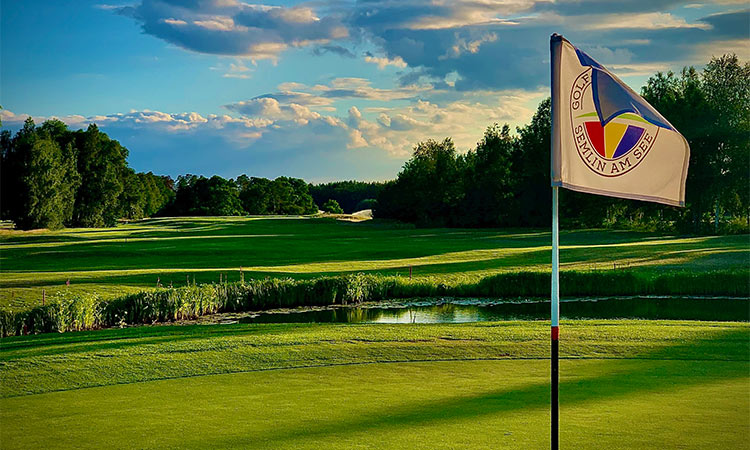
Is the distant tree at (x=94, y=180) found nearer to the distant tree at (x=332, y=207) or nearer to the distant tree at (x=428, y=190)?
the distant tree at (x=428, y=190)

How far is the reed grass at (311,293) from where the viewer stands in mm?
19109

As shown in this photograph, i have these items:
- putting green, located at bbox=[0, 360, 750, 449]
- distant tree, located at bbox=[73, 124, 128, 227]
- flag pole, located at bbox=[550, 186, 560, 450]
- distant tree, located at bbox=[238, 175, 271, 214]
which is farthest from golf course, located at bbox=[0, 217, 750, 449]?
distant tree, located at bbox=[238, 175, 271, 214]

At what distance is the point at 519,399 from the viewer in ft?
28.7

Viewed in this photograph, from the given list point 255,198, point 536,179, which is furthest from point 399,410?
point 255,198

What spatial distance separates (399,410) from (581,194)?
63.1 m

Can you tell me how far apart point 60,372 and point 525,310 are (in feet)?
56.1

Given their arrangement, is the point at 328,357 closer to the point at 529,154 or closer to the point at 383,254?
the point at 383,254

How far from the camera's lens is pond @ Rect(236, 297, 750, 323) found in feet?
74.9

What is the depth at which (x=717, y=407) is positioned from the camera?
8.28 metres

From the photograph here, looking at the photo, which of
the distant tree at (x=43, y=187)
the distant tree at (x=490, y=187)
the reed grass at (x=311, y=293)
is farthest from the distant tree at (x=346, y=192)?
the reed grass at (x=311, y=293)

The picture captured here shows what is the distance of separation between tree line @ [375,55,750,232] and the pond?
1440 inches

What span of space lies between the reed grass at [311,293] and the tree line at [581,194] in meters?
32.9

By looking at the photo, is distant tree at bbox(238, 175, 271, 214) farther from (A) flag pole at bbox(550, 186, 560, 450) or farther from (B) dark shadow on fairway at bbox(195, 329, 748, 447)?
(A) flag pole at bbox(550, 186, 560, 450)

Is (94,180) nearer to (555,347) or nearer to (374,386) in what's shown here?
(374,386)
